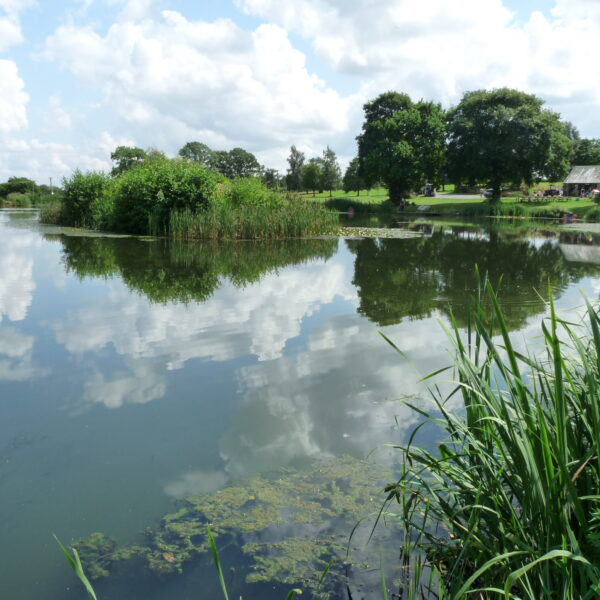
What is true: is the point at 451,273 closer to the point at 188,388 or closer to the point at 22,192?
the point at 188,388

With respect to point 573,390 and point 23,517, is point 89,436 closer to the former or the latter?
point 23,517

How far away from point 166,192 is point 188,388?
18.6 metres

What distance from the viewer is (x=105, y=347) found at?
6.95m

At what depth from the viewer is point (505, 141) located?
42875 millimetres

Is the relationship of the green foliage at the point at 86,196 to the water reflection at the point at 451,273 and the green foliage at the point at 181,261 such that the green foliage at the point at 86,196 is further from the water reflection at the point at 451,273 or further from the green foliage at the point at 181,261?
the water reflection at the point at 451,273

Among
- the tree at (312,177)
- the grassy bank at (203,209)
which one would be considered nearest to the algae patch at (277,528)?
the grassy bank at (203,209)

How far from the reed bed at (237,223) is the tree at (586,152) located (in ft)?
205

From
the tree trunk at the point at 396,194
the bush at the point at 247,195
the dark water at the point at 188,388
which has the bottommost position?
the dark water at the point at 188,388

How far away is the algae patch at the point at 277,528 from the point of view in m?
2.99

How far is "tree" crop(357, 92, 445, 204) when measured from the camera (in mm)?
45750

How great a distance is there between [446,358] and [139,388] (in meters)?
3.51

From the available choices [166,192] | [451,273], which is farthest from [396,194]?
[451,273]

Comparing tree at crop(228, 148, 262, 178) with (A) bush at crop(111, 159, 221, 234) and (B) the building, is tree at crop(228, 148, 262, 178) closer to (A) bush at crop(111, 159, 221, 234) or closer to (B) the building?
(B) the building

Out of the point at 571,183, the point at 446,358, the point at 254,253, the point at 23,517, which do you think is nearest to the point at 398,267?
the point at 254,253
